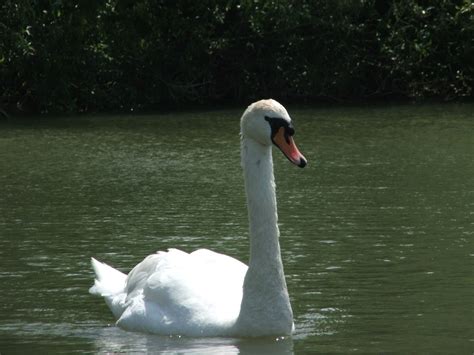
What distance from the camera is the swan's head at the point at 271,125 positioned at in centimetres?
764

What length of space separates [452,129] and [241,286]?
47.2 feet

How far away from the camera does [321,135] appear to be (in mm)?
21875

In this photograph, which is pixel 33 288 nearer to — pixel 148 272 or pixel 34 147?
pixel 148 272

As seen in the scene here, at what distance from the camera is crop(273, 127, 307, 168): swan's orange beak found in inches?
295

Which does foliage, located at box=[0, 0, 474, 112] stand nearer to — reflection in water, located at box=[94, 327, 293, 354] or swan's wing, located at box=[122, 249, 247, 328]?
swan's wing, located at box=[122, 249, 247, 328]

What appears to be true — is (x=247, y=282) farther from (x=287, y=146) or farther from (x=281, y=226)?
(x=281, y=226)

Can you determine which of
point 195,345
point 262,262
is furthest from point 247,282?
point 195,345

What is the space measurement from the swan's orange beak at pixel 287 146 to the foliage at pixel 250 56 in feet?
69.8

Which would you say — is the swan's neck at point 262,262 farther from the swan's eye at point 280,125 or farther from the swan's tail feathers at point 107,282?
the swan's tail feathers at point 107,282

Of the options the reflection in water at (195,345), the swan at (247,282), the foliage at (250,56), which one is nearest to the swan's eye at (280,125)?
the swan at (247,282)

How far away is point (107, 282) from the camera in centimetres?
888

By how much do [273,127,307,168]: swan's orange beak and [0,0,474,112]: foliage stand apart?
2129 centimetres

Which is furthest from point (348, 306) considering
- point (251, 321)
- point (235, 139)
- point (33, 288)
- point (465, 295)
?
point (235, 139)

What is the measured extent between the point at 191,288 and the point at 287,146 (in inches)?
42.1
